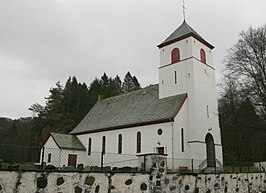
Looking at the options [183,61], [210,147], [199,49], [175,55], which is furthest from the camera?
[175,55]

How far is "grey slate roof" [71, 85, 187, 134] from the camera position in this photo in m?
25.0

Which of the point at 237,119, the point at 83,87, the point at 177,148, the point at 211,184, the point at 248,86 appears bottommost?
the point at 211,184

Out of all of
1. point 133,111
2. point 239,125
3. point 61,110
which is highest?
point 61,110

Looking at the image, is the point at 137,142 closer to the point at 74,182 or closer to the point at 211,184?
the point at 211,184

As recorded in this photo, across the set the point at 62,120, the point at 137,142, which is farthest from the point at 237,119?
the point at 62,120

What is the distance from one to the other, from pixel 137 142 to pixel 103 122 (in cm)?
694

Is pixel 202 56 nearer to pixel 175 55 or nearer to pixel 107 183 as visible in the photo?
pixel 175 55

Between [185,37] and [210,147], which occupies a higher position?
[185,37]

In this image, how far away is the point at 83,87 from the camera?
60625mm

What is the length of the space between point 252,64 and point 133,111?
12.6 m

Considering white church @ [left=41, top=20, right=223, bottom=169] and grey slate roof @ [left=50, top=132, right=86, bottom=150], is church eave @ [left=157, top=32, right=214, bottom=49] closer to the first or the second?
white church @ [left=41, top=20, right=223, bottom=169]

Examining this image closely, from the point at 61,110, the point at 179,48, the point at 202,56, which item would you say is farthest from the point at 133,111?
the point at 61,110

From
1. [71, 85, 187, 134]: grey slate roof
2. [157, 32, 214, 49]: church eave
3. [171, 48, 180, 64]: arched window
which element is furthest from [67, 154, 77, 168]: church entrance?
[157, 32, 214, 49]: church eave

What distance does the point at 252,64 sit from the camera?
22.5 metres
